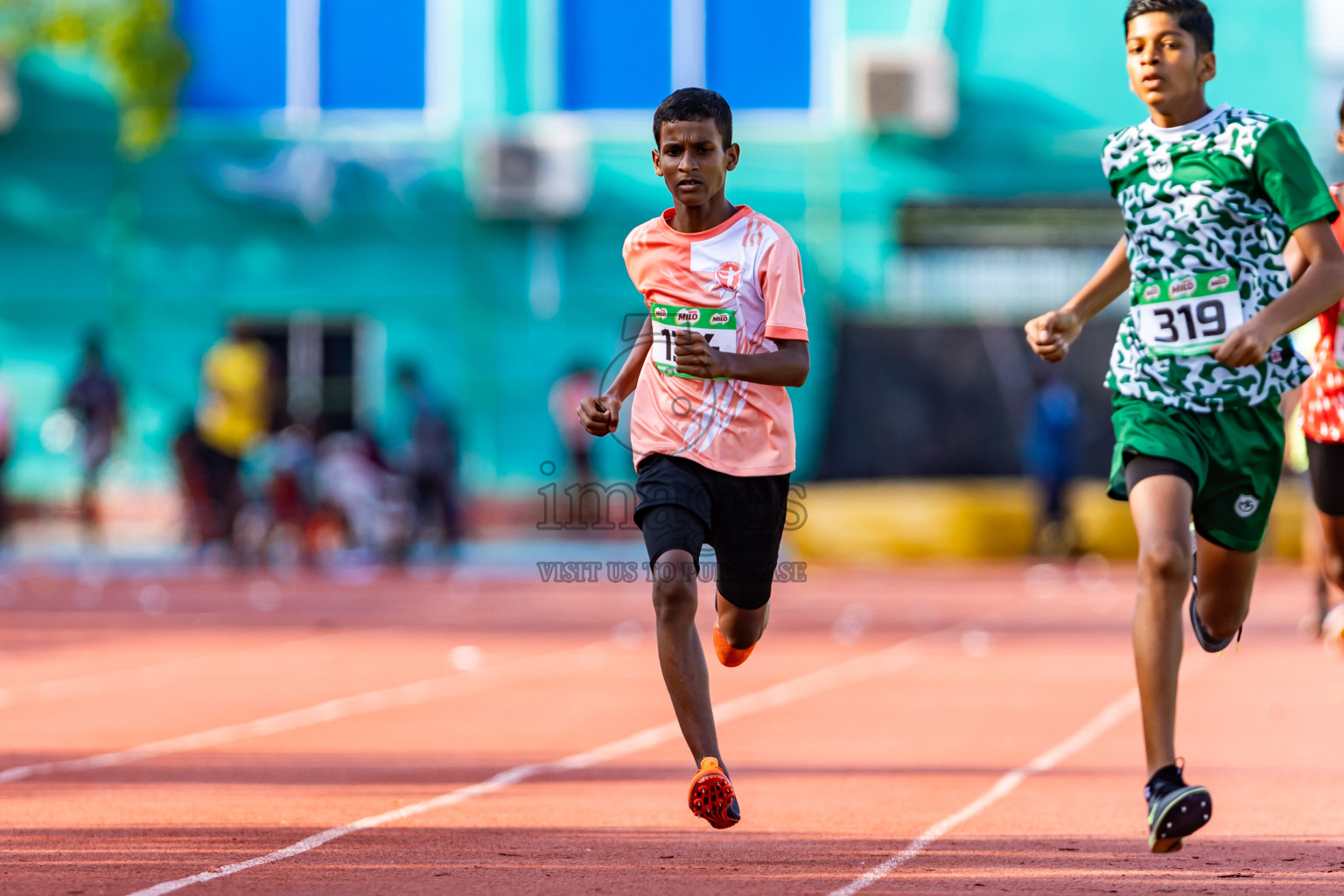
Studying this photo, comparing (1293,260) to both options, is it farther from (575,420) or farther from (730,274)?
(575,420)

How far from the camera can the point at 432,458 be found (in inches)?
786

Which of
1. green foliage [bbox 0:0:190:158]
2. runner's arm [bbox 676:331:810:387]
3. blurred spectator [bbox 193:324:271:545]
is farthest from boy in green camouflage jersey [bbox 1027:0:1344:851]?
green foliage [bbox 0:0:190:158]

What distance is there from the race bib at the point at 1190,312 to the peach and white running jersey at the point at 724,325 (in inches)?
37.9

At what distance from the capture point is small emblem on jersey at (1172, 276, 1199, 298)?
5195 mm

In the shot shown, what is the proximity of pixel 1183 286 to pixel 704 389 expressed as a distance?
134 centimetres

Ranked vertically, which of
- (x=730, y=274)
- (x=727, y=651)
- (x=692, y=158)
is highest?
(x=692, y=158)

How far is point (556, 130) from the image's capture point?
2544 centimetres

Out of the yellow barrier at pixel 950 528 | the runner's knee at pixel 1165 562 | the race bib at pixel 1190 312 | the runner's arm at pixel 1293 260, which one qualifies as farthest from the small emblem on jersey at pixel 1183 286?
the yellow barrier at pixel 950 528

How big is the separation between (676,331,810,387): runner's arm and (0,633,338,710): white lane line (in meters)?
5.37

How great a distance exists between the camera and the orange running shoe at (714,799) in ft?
16.7

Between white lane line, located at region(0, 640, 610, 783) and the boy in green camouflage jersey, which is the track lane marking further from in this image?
white lane line, located at region(0, 640, 610, 783)

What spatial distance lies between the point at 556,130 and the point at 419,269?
101 inches

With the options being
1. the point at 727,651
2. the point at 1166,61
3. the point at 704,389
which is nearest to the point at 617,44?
the point at 727,651

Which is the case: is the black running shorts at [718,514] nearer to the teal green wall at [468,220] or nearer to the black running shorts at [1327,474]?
the black running shorts at [1327,474]
